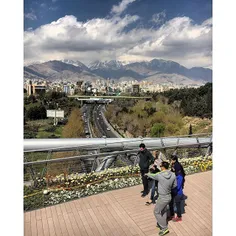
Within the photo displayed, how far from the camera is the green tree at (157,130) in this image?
14.3 feet

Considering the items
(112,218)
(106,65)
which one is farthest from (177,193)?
(106,65)

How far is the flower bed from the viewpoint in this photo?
10.0 ft

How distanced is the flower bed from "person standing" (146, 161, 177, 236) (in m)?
1.00

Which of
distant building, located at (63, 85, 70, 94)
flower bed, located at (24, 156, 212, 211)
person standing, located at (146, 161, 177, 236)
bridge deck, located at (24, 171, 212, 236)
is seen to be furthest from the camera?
distant building, located at (63, 85, 70, 94)

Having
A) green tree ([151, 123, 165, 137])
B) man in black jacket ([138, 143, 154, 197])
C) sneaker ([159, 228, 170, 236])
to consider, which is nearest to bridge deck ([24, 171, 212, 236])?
sneaker ([159, 228, 170, 236])

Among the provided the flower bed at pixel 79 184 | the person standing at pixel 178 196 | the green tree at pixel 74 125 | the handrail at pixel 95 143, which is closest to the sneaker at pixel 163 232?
the person standing at pixel 178 196

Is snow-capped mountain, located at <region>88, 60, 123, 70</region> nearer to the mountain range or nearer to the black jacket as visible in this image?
the mountain range

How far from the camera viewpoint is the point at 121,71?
3920mm

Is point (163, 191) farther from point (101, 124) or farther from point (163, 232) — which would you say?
point (101, 124)
